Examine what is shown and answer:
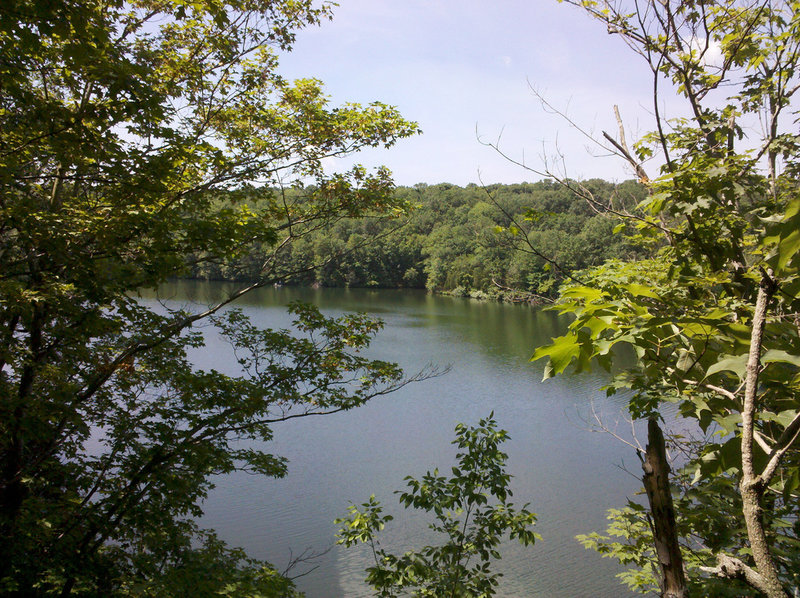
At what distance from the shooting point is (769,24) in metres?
2.63

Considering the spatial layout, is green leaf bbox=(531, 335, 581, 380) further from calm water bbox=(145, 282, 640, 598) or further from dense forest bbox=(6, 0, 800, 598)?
calm water bbox=(145, 282, 640, 598)

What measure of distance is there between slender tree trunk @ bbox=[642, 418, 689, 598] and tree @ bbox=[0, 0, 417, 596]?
2552 mm

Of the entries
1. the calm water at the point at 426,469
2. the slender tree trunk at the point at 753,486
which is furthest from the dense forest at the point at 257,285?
the calm water at the point at 426,469

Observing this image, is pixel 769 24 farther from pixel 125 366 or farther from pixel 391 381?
pixel 125 366

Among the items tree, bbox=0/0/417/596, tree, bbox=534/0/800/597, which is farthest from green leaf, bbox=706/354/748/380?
tree, bbox=0/0/417/596

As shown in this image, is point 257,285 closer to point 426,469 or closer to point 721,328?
point 721,328

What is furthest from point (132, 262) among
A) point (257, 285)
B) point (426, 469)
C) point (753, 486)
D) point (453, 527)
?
point (426, 469)

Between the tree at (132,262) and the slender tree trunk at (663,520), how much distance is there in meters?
2.55

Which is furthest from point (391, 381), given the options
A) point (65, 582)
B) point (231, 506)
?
point (231, 506)

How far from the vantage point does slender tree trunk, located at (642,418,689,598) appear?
1.59 m

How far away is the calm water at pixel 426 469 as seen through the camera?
7949 millimetres

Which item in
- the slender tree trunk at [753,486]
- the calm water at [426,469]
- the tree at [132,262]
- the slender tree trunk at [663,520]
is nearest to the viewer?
the slender tree trunk at [753,486]

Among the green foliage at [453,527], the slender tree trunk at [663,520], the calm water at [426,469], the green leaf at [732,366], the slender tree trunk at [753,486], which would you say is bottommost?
the calm water at [426,469]

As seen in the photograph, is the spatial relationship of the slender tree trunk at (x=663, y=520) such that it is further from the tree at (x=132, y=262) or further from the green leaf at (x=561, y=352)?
the tree at (x=132, y=262)
